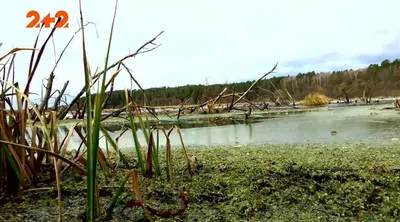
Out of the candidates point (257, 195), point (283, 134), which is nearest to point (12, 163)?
point (257, 195)

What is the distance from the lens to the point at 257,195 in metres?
1.00

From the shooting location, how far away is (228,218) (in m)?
0.87

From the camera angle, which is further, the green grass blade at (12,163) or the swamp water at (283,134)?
the swamp water at (283,134)

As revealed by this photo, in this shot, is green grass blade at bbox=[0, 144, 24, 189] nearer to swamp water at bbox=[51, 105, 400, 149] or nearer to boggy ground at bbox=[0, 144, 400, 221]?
boggy ground at bbox=[0, 144, 400, 221]

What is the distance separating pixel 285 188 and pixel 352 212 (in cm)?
20

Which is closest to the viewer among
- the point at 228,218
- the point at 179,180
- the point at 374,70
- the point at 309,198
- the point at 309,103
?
the point at 228,218

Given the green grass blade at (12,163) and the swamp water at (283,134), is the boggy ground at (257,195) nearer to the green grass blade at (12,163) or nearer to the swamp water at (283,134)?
the green grass blade at (12,163)

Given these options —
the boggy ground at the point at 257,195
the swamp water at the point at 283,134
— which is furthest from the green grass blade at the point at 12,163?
the swamp water at the point at 283,134

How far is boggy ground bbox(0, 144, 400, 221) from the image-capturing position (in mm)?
882

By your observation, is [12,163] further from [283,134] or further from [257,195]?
[283,134]

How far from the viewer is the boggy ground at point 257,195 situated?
0.88 metres

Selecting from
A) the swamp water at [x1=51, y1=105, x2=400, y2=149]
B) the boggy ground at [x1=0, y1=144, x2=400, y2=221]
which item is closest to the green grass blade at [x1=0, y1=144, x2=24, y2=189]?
the boggy ground at [x1=0, y1=144, x2=400, y2=221]

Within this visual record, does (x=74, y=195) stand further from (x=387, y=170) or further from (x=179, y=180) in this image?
(x=387, y=170)

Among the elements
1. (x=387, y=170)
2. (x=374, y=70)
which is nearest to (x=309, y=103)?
(x=387, y=170)
